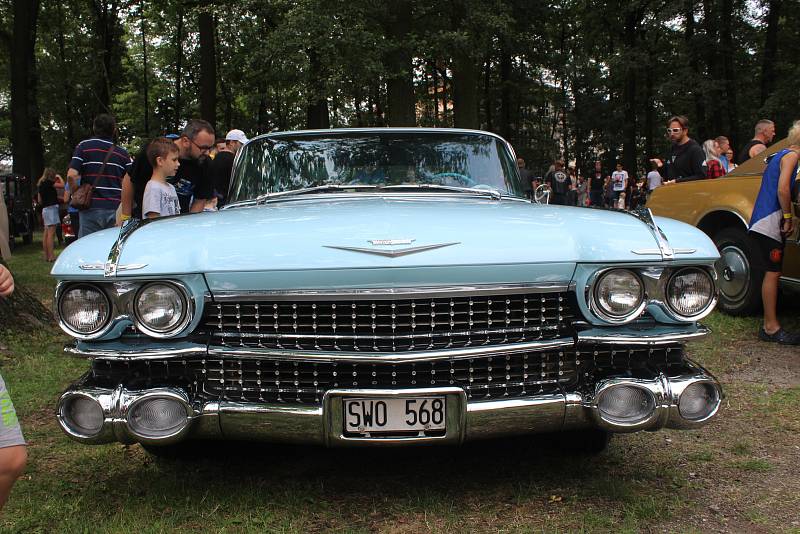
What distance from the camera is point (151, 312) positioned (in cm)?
273

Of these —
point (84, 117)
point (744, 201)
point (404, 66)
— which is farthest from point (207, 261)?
point (84, 117)

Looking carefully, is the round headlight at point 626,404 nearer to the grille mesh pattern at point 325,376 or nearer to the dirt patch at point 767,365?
the grille mesh pattern at point 325,376

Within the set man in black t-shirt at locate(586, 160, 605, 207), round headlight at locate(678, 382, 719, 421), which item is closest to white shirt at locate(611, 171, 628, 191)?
man in black t-shirt at locate(586, 160, 605, 207)

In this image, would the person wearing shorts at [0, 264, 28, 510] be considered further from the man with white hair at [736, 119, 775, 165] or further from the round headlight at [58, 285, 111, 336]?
the man with white hair at [736, 119, 775, 165]

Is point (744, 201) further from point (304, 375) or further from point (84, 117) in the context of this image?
point (84, 117)

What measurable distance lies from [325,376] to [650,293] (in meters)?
1.25

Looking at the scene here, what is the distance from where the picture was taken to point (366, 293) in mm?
2660

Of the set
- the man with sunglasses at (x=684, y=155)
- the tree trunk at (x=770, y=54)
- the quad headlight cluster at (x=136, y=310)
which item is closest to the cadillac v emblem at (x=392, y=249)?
the quad headlight cluster at (x=136, y=310)

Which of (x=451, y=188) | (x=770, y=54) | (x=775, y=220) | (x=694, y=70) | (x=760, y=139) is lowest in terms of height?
(x=775, y=220)

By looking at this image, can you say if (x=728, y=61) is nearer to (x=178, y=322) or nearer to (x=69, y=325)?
(x=178, y=322)

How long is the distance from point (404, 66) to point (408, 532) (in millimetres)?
13672

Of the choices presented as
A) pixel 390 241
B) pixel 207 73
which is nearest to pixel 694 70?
pixel 207 73

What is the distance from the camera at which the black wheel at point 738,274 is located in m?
6.51

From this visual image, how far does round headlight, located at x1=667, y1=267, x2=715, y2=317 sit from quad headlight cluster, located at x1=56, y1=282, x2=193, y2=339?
1.79 metres
